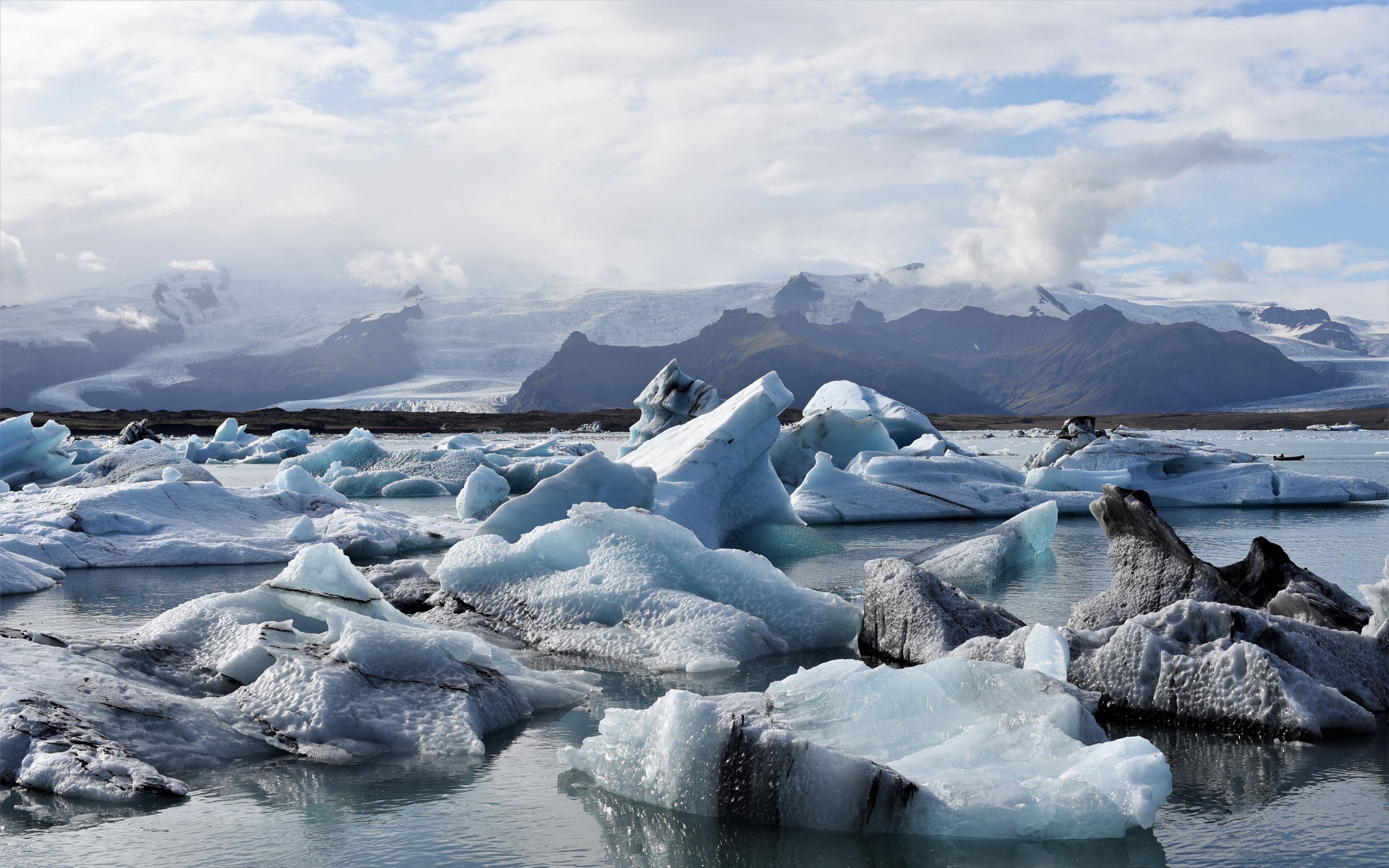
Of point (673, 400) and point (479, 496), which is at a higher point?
point (673, 400)

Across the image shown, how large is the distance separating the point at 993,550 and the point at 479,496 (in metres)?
6.21

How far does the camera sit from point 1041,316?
7318 inches

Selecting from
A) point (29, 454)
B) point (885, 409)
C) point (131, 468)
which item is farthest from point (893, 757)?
point (885, 409)

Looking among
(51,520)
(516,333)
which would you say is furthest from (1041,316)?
(51,520)

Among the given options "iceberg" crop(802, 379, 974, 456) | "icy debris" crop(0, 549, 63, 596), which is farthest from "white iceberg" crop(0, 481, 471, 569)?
"iceberg" crop(802, 379, 974, 456)

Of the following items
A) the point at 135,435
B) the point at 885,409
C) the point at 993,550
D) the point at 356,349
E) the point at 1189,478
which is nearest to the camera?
the point at 993,550

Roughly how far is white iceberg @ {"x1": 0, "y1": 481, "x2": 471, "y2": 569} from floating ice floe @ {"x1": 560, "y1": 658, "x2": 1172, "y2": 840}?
578cm

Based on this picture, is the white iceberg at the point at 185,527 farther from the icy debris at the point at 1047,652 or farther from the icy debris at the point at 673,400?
the icy debris at the point at 673,400

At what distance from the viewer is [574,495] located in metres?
7.94

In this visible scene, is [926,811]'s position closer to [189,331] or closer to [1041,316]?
[189,331]

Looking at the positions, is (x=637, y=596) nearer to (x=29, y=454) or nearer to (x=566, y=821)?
(x=566, y=821)

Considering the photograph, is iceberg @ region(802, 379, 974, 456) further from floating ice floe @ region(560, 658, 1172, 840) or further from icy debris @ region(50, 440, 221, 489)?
floating ice floe @ region(560, 658, 1172, 840)

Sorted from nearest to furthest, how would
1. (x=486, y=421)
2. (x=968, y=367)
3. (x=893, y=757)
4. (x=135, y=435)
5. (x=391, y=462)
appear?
(x=893, y=757), (x=391, y=462), (x=135, y=435), (x=486, y=421), (x=968, y=367)

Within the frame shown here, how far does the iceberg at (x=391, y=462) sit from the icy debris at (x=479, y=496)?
12.6 feet
